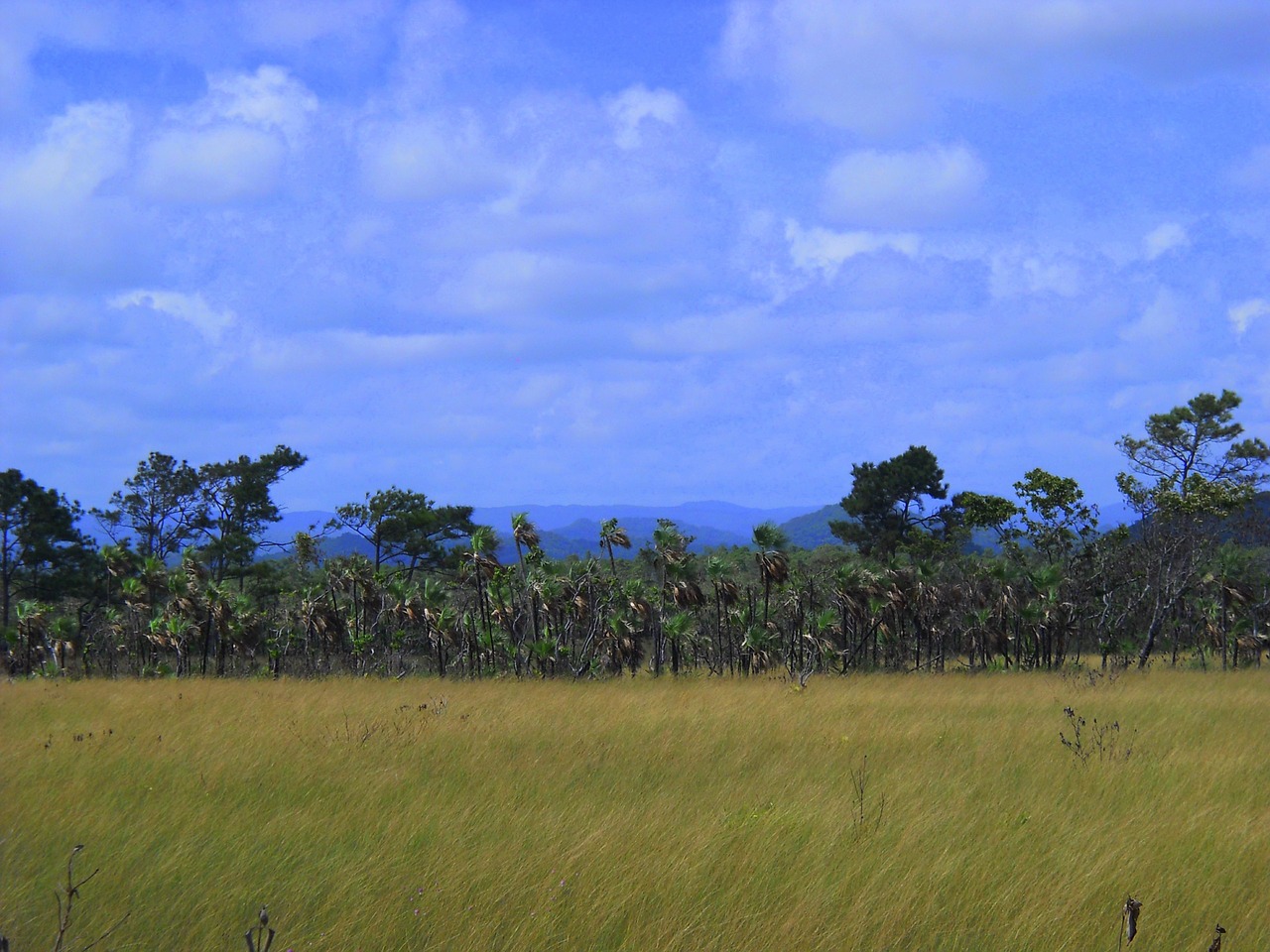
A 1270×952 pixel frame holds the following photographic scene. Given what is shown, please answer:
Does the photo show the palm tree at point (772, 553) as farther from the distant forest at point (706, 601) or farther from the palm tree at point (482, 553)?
the palm tree at point (482, 553)

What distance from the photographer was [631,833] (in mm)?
9016

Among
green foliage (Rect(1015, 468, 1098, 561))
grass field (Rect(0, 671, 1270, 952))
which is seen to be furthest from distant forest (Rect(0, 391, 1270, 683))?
grass field (Rect(0, 671, 1270, 952))

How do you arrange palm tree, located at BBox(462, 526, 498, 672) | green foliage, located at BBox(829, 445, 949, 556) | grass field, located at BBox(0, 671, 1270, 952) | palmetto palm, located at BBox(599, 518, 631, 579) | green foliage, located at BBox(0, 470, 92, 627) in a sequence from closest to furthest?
grass field, located at BBox(0, 671, 1270, 952), palmetto palm, located at BBox(599, 518, 631, 579), palm tree, located at BBox(462, 526, 498, 672), green foliage, located at BBox(0, 470, 92, 627), green foliage, located at BBox(829, 445, 949, 556)

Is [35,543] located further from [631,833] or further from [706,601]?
[631,833]

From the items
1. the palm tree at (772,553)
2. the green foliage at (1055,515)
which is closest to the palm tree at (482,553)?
the palm tree at (772,553)

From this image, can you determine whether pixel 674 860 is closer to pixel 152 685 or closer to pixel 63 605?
pixel 152 685

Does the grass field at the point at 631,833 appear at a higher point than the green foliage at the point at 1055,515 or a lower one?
lower

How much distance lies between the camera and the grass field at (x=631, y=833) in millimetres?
6785

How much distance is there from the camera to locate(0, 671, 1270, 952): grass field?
22.3 feet

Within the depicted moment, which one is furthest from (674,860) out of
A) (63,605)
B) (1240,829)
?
(63,605)

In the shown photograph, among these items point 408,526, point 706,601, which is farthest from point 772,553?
point 408,526

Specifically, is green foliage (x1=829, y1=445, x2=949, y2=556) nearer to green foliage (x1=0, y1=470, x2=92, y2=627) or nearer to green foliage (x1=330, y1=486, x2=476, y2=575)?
green foliage (x1=330, y1=486, x2=476, y2=575)

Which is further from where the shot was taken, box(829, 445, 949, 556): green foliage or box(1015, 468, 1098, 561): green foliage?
box(829, 445, 949, 556): green foliage

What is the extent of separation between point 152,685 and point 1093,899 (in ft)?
88.7
